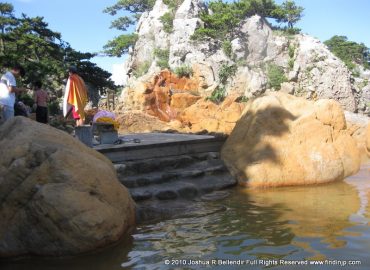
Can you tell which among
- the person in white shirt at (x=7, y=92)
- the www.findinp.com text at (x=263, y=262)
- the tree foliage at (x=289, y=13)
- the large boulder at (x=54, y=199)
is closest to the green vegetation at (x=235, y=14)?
the tree foliage at (x=289, y=13)

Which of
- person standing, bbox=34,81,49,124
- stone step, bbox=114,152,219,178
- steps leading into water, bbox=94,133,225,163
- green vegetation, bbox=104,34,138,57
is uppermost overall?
green vegetation, bbox=104,34,138,57

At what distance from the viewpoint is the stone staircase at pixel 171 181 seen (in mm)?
5911

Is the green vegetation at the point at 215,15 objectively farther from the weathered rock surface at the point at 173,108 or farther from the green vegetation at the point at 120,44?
the weathered rock surface at the point at 173,108

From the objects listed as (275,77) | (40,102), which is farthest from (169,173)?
(275,77)

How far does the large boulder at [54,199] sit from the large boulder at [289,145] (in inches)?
137

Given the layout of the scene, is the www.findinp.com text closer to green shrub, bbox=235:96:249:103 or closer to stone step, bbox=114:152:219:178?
stone step, bbox=114:152:219:178

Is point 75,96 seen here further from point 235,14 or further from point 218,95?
point 235,14

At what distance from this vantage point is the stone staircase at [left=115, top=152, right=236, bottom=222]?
5.91m

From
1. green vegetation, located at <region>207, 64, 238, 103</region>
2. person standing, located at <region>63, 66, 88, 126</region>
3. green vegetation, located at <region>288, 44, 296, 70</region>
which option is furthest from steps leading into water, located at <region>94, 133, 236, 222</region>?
green vegetation, located at <region>288, 44, 296, 70</region>

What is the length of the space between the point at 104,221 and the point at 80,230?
271mm

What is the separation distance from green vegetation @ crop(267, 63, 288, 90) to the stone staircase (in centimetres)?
2268

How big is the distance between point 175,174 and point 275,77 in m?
24.5

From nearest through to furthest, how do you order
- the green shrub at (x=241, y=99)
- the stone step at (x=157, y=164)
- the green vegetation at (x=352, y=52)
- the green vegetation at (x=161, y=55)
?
the stone step at (x=157, y=164)
the green shrub at (x=241, y=99)
the green vegetation at (x=161, y=55)
the green vegetation at (x=352, y=52)

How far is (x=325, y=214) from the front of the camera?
5.30 metres
